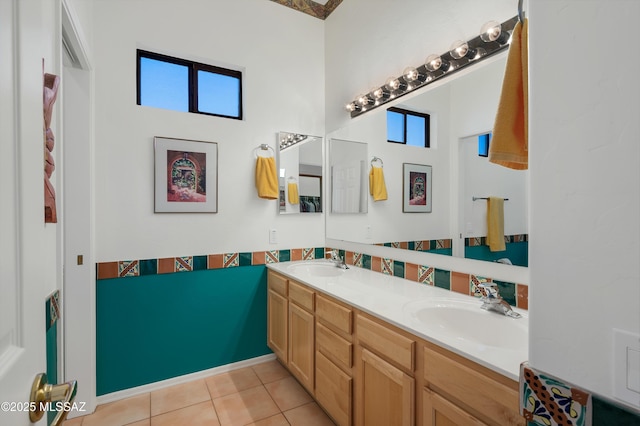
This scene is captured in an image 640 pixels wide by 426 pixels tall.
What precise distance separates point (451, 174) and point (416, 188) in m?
0.26

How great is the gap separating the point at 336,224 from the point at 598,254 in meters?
2.23

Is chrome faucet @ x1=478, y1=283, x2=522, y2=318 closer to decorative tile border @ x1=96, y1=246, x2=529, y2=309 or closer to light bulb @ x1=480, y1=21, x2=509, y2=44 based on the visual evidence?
decorative tile border @ x1=96, y1=246, x2=529, y2=309

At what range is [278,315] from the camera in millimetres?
2430

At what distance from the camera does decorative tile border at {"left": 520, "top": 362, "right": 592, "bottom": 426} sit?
599 millimetres

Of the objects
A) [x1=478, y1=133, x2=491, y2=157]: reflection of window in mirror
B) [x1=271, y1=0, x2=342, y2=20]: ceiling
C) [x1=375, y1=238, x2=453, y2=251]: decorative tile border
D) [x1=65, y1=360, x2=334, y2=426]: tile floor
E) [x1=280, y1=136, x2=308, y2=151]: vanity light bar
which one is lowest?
[x1=65, y1=360, x2=334, y2=426]: tile floor

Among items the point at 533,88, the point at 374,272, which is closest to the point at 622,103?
the point at 533,88

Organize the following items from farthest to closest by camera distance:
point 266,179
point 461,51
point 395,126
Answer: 1. point 266,179
2. point 395,126
3. point 461,51

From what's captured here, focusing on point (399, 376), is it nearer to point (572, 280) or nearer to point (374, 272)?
point (572, 280)

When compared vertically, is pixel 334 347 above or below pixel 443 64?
below

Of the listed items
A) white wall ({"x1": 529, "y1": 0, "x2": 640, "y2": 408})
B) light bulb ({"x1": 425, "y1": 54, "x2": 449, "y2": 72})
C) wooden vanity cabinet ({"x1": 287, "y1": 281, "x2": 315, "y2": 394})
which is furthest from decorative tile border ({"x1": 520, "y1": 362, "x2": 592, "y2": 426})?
light bulb ({"x1": 425, "y1": 54, "x2": 449, "y2": 72})

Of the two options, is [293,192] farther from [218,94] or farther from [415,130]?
[415,130]

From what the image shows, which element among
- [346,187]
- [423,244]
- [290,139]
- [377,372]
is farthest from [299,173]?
[377,372]

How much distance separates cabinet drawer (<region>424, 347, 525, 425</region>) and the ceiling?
116 inches

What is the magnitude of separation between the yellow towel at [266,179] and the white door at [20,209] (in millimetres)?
1956
